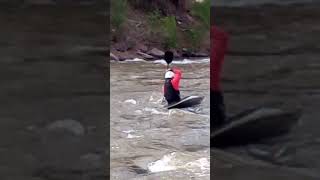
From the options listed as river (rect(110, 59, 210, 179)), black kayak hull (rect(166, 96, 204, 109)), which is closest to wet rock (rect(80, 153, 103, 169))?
river (rect(110, 59, 210, 179))

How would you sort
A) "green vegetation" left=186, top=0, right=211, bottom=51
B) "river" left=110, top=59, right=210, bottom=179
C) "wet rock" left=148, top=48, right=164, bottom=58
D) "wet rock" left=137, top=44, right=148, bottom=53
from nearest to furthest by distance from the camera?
"river" left=110, top=59, right=210, bottom=179 → "wet rock" left=148, top=48, right=164, bottom=58 → "wet rock" left=137, top=44, right=148, bottom=53 → "green vegetation" left=186, top=0, right=211, bottom=51

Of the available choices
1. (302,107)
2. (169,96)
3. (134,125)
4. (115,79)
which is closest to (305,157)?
(302,107)

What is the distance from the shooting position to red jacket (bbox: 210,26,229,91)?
1.82 feet

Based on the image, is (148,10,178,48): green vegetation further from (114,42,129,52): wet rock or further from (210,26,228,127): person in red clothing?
(210,26,228,127): person in red clothing

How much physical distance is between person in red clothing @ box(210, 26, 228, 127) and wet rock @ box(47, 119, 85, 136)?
0.41ft

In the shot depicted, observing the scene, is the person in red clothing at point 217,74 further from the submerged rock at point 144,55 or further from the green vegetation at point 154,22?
the green vegetation at point 154,22

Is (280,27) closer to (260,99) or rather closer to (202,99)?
(260,99)

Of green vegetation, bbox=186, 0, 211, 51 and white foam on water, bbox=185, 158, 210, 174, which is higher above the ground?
white foam on water, bbox=185, 158, 210, 174

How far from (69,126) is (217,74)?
161 millimetres

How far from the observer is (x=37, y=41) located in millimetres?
518

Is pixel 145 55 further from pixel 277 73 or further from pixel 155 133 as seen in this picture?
pixel 277 73

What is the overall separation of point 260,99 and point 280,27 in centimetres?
6

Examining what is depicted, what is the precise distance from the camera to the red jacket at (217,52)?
556 millimetres

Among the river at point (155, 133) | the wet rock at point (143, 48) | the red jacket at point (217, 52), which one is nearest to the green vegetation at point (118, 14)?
the wet rock at point (143, 48)
